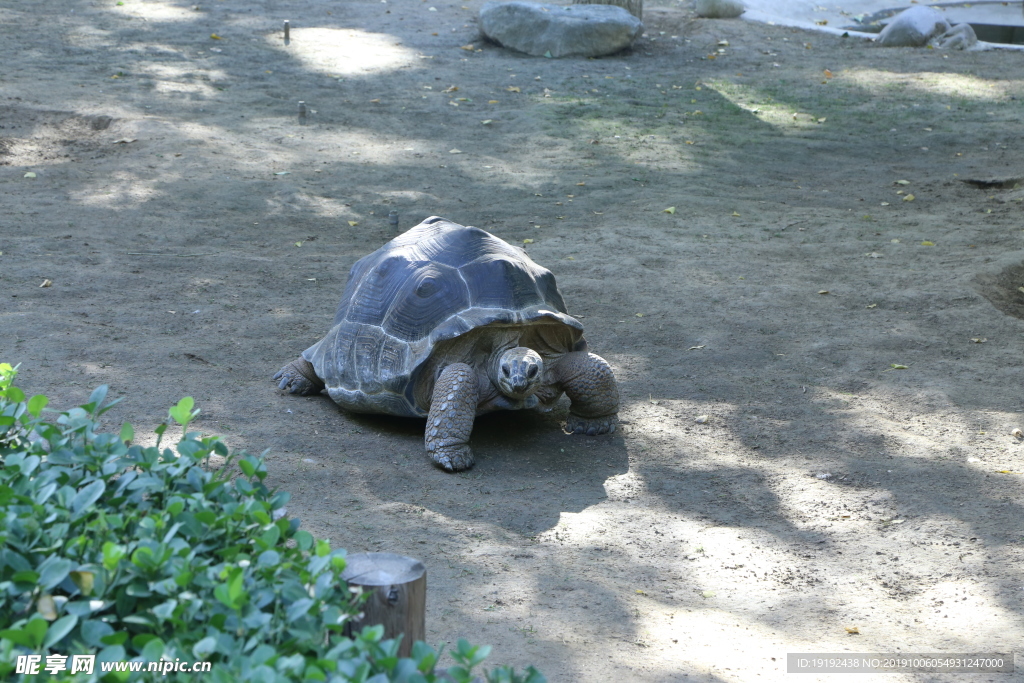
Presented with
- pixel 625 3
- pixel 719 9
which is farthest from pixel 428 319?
pixel 719 9

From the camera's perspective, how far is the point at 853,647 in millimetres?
2705

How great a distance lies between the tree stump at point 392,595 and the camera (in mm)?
1704

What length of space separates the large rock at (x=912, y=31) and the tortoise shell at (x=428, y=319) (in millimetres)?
11848

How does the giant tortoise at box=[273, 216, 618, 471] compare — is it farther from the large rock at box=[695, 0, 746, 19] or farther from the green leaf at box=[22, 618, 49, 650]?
the large rock at box=[695, 0, 746, 19]

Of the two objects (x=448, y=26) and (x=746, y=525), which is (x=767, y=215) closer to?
(x=746, y=525)

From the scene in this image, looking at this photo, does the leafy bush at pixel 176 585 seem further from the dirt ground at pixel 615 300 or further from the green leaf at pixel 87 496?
the dirt ground at pixel 615 300

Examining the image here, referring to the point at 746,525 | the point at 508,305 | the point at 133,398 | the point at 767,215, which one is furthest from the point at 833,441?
the point at 767,215

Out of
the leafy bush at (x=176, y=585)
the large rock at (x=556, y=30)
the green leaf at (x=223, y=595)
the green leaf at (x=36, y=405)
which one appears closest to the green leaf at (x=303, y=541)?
the leafy bush at (x=176, y=585)

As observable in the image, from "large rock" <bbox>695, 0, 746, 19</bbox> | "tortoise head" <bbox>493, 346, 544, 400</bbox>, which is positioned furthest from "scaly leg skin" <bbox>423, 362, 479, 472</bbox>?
"large rock" <bbox>695, 0, 746, 19</bbox>

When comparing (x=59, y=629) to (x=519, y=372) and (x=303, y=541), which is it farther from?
→ (x=519, y=372)

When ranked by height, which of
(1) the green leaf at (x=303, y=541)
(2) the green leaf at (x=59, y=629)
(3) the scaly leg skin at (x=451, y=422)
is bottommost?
(3) the scaly leg skin at (x=451, y=422)

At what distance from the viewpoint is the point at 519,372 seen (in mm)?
→ 3873

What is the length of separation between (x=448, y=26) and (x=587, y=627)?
12.4 m

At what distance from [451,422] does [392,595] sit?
2.14 meters
